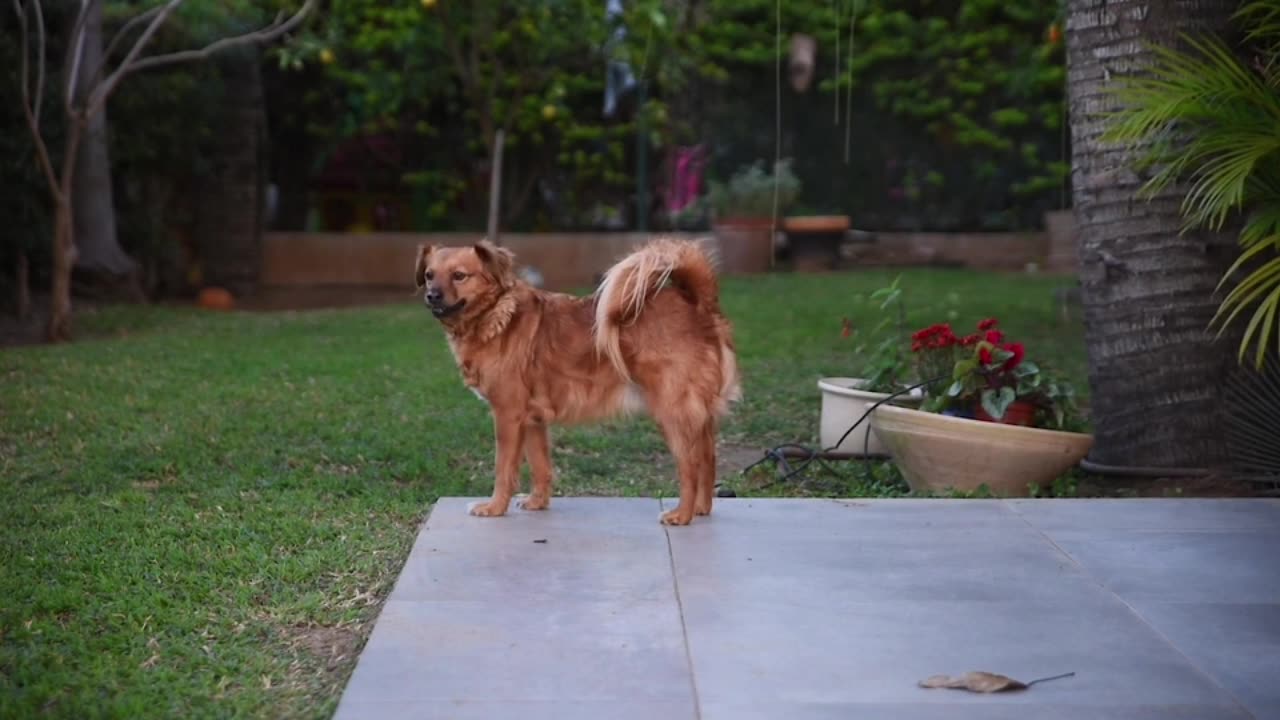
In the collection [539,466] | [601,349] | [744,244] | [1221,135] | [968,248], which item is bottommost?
[539,466]

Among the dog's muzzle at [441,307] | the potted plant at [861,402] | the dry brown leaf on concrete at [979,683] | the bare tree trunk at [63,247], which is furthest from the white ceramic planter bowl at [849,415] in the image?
the bare tree trunk at [63,247]

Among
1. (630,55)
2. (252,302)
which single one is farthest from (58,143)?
(630,55)

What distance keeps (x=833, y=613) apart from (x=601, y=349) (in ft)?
5.18

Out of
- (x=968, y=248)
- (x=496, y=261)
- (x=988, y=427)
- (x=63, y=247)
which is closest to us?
(x=496, y=261)

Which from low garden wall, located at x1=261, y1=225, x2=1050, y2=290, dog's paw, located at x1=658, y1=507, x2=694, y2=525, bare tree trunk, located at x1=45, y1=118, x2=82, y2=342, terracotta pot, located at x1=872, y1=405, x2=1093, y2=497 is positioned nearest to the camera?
dog's paw, located at x1=658, y1=507, x2=694, y2=525

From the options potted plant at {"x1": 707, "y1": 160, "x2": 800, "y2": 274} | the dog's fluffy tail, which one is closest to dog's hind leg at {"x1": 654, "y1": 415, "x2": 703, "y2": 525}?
the dog's fluffy tail

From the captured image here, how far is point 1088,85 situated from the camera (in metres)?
6.39

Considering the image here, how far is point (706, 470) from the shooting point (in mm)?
5488

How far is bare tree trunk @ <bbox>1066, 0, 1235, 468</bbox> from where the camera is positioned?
617cm

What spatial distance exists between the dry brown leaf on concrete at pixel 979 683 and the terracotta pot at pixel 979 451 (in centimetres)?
240

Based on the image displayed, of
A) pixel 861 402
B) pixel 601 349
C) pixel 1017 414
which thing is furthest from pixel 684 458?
pixel 1017 414

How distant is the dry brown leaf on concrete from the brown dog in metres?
1.84

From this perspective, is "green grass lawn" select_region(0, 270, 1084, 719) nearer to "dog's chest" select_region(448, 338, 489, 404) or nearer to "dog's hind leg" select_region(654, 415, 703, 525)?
"dog's chest" select_region(448, 338, 489, 404)

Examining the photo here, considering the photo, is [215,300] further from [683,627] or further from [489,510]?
[683,627]
